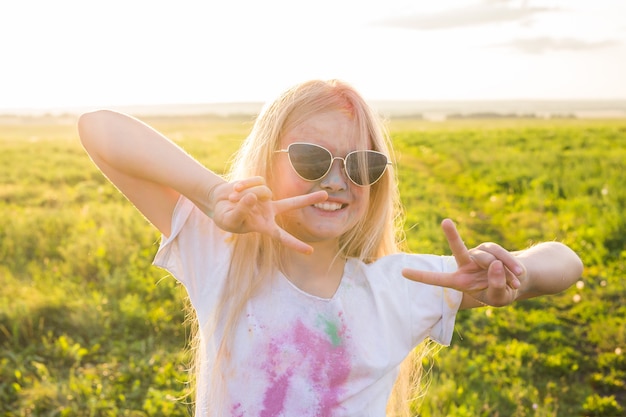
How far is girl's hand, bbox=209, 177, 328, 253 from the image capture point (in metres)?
1.77

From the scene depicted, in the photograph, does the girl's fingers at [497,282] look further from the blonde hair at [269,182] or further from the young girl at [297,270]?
the blonde hair at [269,182]

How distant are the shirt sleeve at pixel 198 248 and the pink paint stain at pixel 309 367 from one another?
28 cm

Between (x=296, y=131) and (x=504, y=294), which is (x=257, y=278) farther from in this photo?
(x=504, y=294)

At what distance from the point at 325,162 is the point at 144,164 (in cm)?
57

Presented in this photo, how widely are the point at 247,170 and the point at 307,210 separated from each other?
0.93 feet

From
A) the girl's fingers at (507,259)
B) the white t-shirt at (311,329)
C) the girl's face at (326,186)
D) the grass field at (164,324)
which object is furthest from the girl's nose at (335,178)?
the grass field at (164,324)

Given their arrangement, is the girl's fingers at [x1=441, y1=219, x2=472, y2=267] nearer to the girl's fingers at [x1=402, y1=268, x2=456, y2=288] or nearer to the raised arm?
the girl's fingers at [x1=402, y1=268, x2=456, y2=288]

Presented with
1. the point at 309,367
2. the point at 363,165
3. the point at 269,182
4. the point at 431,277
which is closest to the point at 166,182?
the point at 269,182

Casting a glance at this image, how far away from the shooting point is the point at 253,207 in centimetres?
181

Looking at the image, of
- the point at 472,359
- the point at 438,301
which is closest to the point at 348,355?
the point at 438,301

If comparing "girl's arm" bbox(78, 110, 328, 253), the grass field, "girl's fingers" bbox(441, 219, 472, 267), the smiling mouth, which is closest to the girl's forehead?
the smiling mouth

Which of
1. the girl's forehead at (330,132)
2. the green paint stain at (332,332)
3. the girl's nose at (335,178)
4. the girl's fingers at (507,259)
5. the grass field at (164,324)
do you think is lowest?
the grass field at (164,324)

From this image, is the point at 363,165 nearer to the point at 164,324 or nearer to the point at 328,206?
the point at 328,206

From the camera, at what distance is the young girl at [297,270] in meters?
2.02
